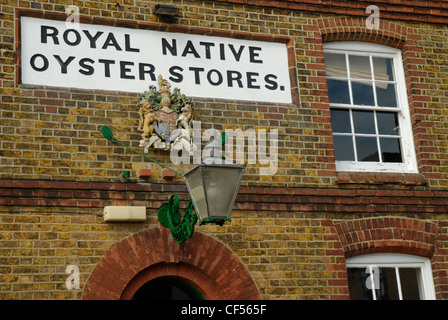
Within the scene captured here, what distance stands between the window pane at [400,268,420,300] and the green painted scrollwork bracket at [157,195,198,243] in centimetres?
311

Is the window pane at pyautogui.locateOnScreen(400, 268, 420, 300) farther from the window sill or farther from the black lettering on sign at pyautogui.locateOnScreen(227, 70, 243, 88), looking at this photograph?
the black lettering on sign at pyautogui.locateOnScreen(227, 70, 243, 88)

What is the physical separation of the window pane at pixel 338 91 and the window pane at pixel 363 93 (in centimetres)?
12

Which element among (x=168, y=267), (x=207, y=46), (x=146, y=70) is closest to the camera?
(x=168, y=267)

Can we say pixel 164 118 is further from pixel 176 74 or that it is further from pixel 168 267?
pixel 168 267

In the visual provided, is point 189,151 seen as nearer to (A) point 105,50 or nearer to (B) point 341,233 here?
(A) point 105,50

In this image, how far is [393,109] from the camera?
994 centimetres

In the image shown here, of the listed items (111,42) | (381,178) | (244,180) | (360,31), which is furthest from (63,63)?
(381,178)

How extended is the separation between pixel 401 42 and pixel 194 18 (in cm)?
305

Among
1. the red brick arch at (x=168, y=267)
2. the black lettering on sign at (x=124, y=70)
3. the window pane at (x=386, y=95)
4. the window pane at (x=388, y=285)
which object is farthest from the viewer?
the window pane at (x=386, y=95)

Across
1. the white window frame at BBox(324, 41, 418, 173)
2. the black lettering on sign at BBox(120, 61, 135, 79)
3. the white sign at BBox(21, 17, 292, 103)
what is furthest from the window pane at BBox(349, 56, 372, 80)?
the black lettering on sign at BBox(120, 61, 135, 79)

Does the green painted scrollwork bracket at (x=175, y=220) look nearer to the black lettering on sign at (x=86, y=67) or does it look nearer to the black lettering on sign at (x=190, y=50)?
the black lettering on sign at (x=86, y=67)

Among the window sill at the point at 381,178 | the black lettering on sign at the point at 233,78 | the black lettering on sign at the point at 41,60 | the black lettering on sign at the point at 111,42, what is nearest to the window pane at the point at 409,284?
the window sill at the point at 381,178

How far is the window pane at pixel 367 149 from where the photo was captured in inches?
380

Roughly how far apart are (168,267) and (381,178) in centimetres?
311
